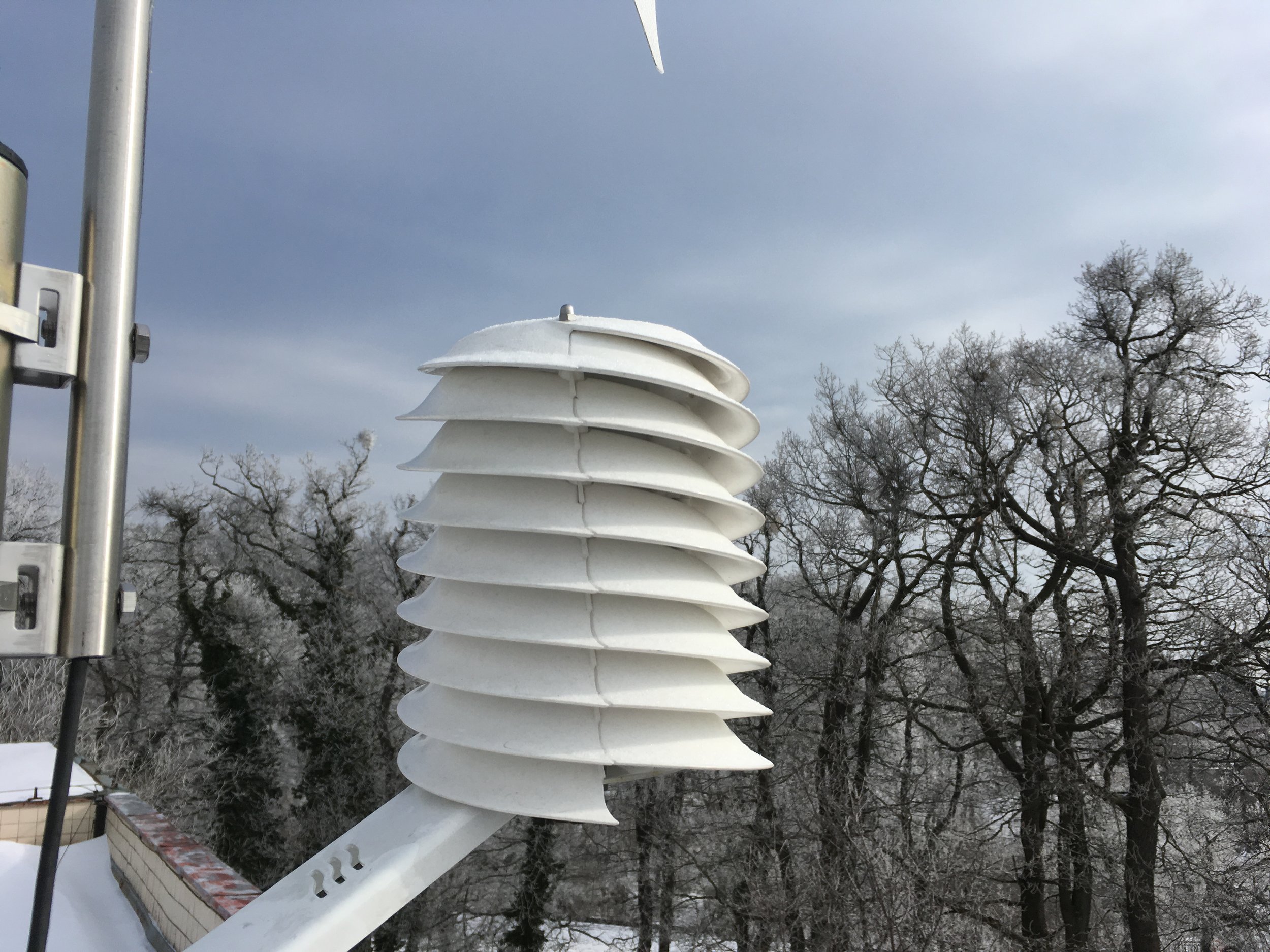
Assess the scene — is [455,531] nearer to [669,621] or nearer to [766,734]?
[669,621]

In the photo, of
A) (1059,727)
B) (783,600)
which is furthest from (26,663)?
(1059,727)

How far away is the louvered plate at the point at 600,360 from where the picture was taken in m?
1.35

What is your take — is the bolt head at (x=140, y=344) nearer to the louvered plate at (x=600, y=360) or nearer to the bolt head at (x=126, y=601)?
the bolt head at (x=126, y=601)

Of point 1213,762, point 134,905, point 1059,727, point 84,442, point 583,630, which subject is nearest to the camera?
point 84,442

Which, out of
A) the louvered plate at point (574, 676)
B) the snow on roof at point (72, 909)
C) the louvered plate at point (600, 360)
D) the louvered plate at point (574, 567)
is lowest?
the snow on roof at point (72, 909)

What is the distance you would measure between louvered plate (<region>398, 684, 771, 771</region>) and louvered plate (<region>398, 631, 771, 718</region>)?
3cm

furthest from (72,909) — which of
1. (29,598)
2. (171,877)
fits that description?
(29,598)

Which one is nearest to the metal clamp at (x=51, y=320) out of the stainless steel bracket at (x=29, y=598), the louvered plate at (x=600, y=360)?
the stainless steel bracket at (x=29, y=598)

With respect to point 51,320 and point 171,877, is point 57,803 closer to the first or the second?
point 51,320

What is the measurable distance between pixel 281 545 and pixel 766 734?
12908 mm

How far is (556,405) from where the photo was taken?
1378 mm

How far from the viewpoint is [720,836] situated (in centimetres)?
1548

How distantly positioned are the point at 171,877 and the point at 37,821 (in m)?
2.49

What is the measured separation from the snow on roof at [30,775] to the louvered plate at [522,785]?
16.8 ft
